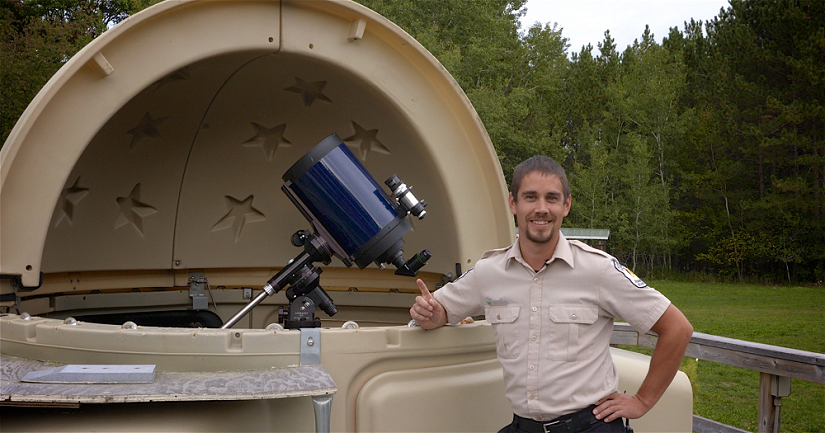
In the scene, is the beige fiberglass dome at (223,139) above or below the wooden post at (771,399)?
above

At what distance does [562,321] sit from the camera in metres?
2.39

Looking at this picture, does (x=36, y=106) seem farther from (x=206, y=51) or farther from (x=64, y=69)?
(x=206, y=51)

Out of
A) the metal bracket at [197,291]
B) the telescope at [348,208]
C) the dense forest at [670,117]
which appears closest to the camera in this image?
the telescope at [348,208]

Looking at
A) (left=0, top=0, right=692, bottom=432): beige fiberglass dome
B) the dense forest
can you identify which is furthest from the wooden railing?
the dense forest

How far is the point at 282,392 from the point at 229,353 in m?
0.41

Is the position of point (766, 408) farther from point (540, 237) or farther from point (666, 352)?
point (540, 237)

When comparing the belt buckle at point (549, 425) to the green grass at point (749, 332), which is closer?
the belt buckle at point (549, 425)

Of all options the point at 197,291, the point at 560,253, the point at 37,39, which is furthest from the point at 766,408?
the point at 37,39

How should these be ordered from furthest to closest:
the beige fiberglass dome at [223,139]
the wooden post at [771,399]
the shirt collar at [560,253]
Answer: the wooden post at [771,399] → the beige fiberglass dome at [223,139] → the shirt collar at [560,253]

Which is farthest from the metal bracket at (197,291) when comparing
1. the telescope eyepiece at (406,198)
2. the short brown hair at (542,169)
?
the short brown hair at (542,169)

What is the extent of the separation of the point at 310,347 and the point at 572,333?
0.94 metres

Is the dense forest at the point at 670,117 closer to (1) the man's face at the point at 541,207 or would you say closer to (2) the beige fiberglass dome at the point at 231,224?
(2) the beige fiberglass dome at the point at 231,224

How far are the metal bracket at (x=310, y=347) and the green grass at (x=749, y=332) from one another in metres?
4.80

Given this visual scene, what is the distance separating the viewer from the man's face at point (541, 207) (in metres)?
2.44
